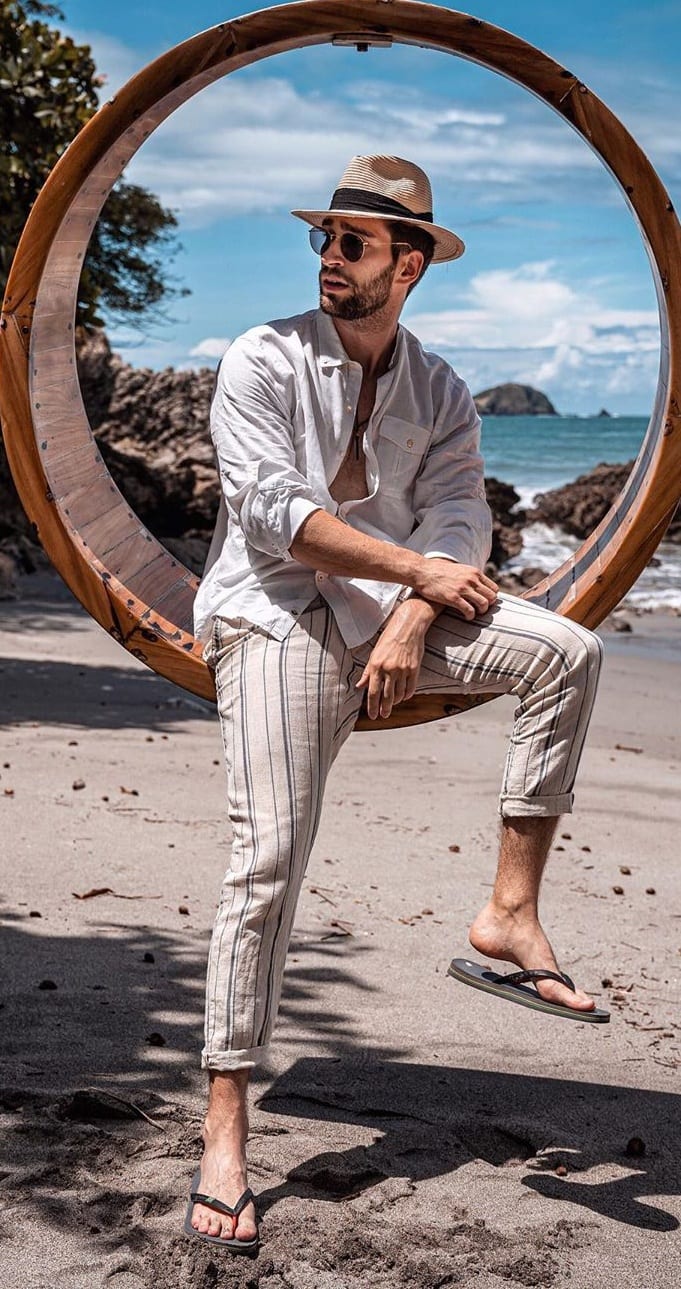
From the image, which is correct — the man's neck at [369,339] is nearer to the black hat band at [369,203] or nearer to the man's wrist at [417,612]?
the black hat band at [369,203]

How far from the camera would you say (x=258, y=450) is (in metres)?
3.54

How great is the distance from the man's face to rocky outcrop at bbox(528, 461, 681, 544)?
87.2ft

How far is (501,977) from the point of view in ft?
11.5

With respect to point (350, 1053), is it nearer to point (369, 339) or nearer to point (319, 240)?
point (369, 339)

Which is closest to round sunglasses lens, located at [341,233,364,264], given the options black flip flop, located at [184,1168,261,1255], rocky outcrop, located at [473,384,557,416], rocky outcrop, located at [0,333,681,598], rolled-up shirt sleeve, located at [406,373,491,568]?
rolled-up shirt sleeve, located at [406,373,491,568]

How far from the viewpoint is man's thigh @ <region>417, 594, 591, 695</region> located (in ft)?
11.7

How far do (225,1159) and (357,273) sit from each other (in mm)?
2175

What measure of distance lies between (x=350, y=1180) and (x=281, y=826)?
0.91m

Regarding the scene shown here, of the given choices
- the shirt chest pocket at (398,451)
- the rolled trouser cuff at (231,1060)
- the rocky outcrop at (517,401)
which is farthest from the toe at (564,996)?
the rocky outcrop at (517,401)

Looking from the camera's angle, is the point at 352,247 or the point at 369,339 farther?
the point at 369,339

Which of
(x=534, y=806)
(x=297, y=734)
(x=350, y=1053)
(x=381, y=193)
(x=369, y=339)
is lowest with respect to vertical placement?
(x=350, y=1053)

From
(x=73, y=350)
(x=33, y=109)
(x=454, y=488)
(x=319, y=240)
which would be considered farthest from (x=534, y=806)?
(x=33, y=109)

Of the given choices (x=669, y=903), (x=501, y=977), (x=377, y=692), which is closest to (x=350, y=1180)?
(x=501, y=977)

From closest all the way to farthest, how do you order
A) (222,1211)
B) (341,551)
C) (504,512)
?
(222,1211)
(341,551)
(504,512)
